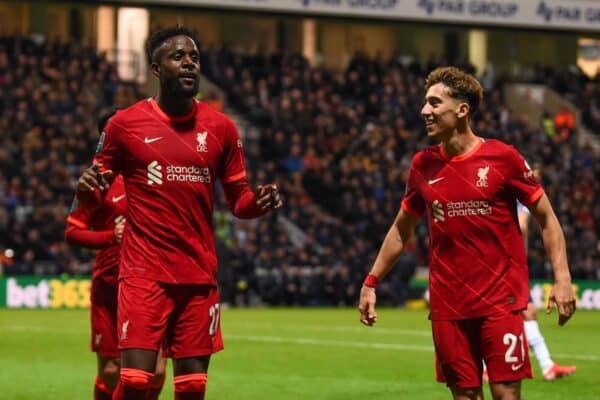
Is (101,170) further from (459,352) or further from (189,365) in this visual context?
(459,352)

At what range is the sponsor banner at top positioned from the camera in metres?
40.4

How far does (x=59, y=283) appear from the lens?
29.7 metres

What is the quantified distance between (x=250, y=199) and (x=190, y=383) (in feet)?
3.64

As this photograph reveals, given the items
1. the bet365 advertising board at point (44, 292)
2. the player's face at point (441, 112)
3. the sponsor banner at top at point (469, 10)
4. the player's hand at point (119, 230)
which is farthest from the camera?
the sponsor banner at top at point (469, 10)

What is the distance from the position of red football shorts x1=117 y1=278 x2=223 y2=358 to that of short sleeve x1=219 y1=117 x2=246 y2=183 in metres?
0.69

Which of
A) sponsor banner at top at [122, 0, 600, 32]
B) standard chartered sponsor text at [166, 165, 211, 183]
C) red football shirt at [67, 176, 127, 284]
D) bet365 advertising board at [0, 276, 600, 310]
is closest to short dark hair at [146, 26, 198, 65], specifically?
standard chartered sponsor text at [166, 165, 211, 183]

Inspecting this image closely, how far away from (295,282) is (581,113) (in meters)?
17.7

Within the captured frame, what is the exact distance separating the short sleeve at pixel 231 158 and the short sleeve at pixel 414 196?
1.07m

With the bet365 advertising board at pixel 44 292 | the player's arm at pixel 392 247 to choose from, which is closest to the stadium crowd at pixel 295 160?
the bet365 advertising board at pixel 44 292

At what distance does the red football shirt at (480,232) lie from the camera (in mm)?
8250

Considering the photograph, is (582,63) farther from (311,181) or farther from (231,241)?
(231,241)

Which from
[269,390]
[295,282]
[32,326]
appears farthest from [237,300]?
[269,390]

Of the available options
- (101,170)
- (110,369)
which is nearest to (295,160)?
(110,369)

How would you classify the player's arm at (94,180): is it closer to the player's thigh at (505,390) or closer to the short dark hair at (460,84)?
the short dark hair at (460,84)
